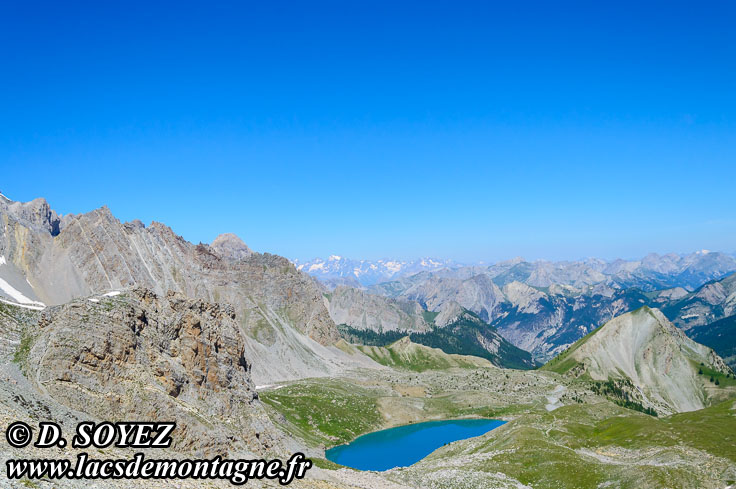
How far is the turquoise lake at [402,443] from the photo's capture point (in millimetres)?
135250

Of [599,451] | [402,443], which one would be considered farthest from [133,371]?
[402,443]

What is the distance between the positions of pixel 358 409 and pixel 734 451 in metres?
119

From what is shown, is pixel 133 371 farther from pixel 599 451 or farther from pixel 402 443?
pixel 402 443

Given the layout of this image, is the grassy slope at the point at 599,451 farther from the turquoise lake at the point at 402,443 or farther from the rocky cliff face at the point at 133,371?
A: the rocky cliff face at the point at 133,371

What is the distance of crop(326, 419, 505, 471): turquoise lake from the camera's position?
5325 inches

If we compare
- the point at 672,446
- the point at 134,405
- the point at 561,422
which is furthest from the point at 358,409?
the point at 134,405

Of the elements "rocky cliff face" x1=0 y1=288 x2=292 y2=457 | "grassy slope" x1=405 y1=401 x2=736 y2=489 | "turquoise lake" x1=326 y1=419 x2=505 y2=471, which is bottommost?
"turquoise lake" x1=326 y1=419 x2=505 y2=471

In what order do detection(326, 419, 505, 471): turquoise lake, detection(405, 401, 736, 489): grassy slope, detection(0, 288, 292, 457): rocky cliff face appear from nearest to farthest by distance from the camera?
detection(0, 288, 292, 457): rocky cliff face, detection(405, 401, 736, 489): grassy slope, detection(326, 419, 505, 471): turquoise lake

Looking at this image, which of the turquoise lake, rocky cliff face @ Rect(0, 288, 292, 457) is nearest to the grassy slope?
the turquoise lake

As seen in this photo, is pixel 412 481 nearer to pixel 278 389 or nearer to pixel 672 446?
pixel 672 446

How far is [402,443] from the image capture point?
6230 inches

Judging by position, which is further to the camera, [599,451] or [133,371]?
[599,451]

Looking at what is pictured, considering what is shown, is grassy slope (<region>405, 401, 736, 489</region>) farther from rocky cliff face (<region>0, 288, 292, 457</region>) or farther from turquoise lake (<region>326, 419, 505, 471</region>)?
rocky cliff face (<region>0, 288, 292, 457</region>)

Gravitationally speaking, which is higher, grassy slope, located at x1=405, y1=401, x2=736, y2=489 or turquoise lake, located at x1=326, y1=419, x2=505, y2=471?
grassy slope, located at x1=405, y1=401, x2=736, y2=489
